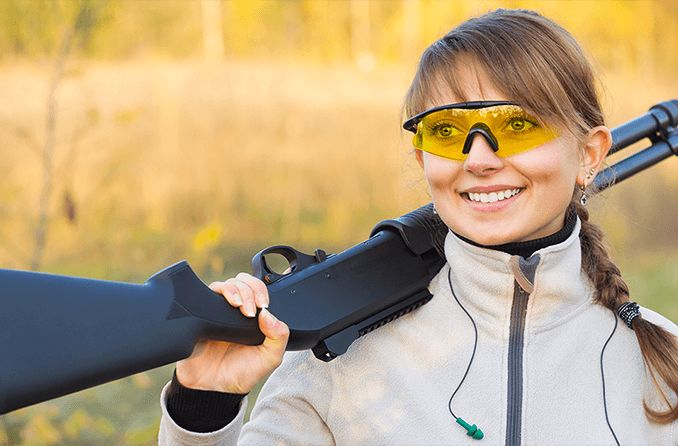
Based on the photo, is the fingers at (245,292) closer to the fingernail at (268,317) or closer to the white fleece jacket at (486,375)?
the fingernail at (268,317)

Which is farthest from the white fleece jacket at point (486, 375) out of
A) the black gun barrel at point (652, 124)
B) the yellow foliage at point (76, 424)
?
the yellow foliage at point (76, 424)

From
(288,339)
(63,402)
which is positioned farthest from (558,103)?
(63,402)

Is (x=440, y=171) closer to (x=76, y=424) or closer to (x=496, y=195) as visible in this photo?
(x=496, y=195)

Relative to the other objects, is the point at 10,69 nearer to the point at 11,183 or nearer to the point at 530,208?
the point at 11,183

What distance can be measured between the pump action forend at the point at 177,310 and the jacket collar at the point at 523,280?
114 millimetres

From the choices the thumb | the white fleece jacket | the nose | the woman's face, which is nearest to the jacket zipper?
the white fleece jacket

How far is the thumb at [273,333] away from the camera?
193 cm

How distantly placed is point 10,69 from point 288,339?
4773 millimetres

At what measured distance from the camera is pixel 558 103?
206 centimetres

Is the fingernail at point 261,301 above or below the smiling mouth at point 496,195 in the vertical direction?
below

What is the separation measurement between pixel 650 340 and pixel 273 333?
796mm

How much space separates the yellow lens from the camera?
6.67 feet

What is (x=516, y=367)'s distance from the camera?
2.09 meters

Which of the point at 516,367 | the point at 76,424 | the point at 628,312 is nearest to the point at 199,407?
the point at 516,367
